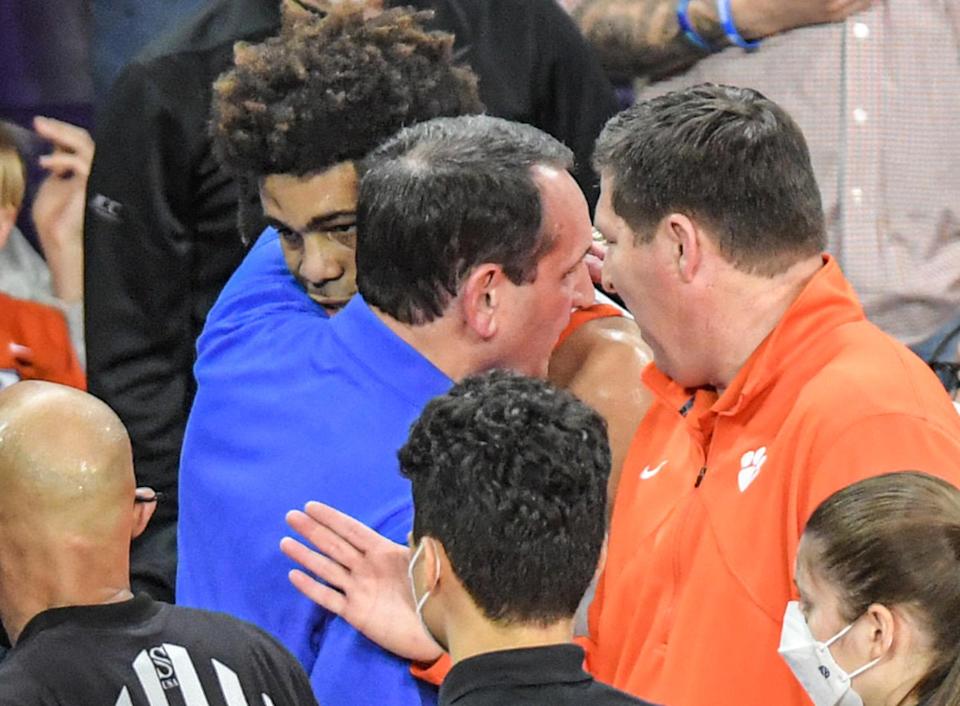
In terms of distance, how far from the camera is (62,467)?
2.54m

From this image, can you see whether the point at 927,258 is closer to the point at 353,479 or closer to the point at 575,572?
the point at 353,479

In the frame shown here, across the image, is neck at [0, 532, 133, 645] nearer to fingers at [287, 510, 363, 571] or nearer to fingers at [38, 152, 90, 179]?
fingers at [287, 510, 363, 571]

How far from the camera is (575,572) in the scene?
2.22 meters

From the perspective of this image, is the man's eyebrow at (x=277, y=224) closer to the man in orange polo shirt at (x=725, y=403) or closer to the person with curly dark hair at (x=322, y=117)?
the person with curly dark hair at (x=322, y=117)

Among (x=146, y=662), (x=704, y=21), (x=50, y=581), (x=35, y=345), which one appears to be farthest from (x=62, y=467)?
(x=704, y=21)

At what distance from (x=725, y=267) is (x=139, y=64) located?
1.70 m

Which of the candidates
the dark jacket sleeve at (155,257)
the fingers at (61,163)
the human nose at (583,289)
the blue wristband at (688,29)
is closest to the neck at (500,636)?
the human nose at (583,289)

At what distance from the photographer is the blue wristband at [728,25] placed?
4000 millimetres

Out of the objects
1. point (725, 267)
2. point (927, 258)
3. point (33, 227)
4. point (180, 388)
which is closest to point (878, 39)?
point (927, 258)

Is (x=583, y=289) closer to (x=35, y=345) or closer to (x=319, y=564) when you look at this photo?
(x=319, y=564)

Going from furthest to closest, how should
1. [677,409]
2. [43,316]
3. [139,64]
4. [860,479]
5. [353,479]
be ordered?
[43,316] < [139,64] < [677,409] < [353,479] < [860,479]

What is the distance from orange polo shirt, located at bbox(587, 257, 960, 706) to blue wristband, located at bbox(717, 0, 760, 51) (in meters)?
1.34

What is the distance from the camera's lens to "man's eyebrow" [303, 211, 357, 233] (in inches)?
118

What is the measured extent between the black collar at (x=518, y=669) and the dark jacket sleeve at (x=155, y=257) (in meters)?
1.98
